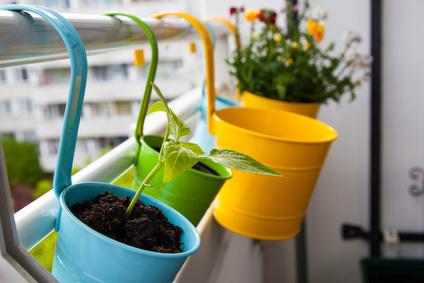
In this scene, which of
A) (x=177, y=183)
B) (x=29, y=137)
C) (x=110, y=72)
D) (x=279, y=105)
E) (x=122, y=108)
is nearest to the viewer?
(x=177, y=183)

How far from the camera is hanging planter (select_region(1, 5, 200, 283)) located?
1.06 ft

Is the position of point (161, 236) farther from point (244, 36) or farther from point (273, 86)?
point (244, 36)

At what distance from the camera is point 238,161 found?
361 millimetres

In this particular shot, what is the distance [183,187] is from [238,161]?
0.14 m

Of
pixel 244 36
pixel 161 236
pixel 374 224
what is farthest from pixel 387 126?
pixel 161 236

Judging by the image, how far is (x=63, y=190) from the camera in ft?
1.16

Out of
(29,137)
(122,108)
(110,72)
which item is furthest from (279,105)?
(29,137)

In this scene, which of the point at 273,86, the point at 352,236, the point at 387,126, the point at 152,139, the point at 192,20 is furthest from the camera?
the point at 352,236

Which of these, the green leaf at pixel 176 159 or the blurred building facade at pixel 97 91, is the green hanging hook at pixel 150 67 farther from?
the blurred building facade at pixel 97 91

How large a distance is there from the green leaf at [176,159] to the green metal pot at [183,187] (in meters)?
0.12

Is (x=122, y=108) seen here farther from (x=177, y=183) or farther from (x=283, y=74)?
(x=177, y=183)

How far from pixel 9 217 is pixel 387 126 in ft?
4.67

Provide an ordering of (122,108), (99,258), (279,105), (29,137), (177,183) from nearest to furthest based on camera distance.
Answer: (99,258)
(177,183)
(279,105)
(122,108)
(29,137)

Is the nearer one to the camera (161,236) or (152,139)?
(161,236)
